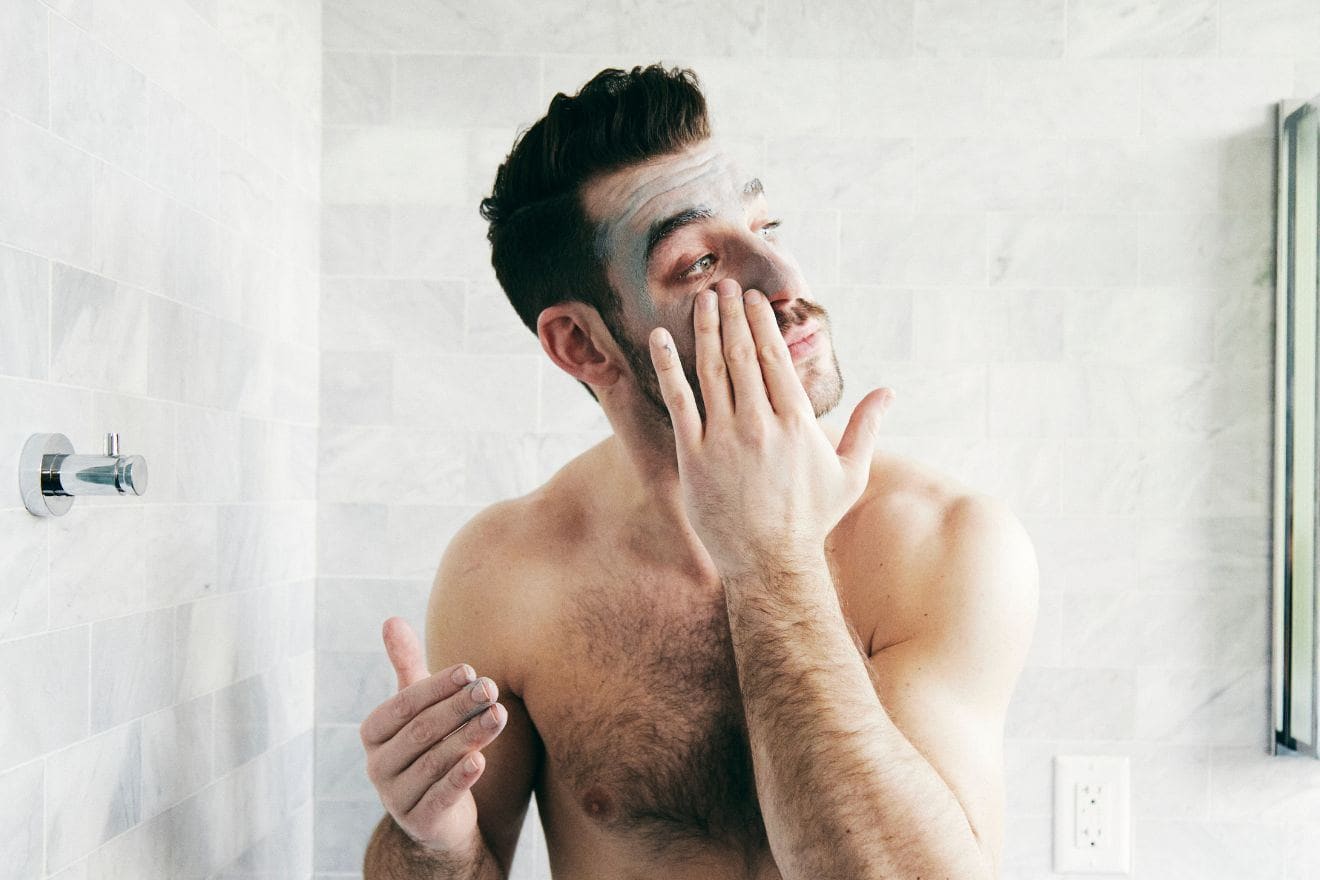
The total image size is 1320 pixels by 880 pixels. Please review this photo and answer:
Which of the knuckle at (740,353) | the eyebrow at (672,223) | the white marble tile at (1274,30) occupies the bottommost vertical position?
the knuckle at (740,353)

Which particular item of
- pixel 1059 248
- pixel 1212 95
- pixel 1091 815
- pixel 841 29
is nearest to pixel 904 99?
pixel 841 29

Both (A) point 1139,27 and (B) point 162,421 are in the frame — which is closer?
(B) point 162,421

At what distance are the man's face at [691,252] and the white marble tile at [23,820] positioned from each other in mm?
684

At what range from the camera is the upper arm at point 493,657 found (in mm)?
1296

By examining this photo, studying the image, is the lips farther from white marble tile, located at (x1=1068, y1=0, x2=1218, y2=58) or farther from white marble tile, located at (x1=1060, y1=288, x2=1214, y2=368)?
white marble tile, located at (x1=1068, y1=0, x2=1218, y2=58)

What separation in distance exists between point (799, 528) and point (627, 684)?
1.17 feet

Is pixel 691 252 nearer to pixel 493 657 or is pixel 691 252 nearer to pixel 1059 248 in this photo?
pixel 493 657

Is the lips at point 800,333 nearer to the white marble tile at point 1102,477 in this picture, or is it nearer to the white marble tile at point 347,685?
the white marble tile at point 1102,477

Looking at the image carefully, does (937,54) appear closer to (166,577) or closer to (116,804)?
(166,577)

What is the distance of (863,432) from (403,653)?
480 mm

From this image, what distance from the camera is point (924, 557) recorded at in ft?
3.74

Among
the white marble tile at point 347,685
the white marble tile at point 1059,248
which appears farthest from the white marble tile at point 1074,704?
the white marble tile at point 347,685

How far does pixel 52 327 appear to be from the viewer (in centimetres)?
94

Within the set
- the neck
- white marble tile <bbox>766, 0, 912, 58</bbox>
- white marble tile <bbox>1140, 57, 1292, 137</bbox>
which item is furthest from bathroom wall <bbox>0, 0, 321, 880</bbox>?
white marble tile <bbox>1140, 57, 1292, 137</bbox>
